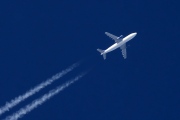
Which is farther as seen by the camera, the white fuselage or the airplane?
the white fuselage

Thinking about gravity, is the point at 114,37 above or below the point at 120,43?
above

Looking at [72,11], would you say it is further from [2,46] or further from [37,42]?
[2,46]

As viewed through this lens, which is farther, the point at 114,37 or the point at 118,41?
the point at 118,41

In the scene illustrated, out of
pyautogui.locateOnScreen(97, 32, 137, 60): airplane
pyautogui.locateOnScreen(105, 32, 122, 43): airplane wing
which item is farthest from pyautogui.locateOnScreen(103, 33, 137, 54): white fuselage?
pyautogui.locateOnScreen(105, 32, 122, 43): airplane wing

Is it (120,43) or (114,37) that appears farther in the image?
(120,43)

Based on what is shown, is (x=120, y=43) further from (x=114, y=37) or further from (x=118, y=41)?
(x=114, y=37)

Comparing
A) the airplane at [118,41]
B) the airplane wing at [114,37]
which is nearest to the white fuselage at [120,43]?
the airplane at [118,41]

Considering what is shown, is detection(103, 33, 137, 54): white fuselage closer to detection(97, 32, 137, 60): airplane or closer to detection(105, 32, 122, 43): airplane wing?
detection(97, 32, 137, 60): airplane

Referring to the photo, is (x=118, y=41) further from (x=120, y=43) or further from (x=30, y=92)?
(x=30, y=92)

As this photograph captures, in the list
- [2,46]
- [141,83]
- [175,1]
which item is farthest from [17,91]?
[175,1]

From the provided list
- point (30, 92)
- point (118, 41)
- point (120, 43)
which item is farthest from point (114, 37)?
point (30, 92)

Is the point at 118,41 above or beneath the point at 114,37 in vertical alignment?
beneath
